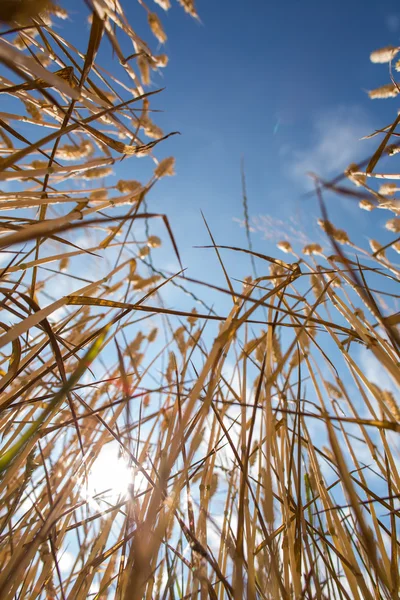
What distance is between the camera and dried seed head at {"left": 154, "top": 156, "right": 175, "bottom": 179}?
1101 mm

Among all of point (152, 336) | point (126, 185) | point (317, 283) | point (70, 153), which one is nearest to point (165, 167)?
point (126, 185)

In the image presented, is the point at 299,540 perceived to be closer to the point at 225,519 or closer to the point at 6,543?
the point at 225,519

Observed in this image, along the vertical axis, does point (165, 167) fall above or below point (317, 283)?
above

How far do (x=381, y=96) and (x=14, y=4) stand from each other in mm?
1269

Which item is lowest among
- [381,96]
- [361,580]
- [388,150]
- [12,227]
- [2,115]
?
[361,580]

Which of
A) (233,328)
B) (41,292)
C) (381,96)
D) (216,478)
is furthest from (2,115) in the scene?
(381,96)

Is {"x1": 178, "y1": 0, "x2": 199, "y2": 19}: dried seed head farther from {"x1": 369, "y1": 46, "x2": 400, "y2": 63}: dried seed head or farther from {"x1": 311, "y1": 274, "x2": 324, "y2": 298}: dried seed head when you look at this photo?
{"x1": 311, "y1": 274, "x2": 324, "y2": 298}: dried seed head

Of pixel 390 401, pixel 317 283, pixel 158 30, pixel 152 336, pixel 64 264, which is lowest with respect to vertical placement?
pixel 317 283

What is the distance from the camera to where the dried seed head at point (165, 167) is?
1.10m

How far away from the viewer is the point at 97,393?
38.1 inches

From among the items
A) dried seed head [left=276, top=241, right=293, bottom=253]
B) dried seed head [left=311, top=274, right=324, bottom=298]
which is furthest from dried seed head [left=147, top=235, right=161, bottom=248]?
dried seed head [left=311, top=274, right=324, bottom=298]

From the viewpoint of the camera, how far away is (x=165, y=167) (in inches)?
45.3

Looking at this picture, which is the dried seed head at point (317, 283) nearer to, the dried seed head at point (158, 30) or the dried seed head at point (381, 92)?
the dried seed head at point (381, 92)

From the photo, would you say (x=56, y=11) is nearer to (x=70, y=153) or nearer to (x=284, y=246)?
(x=70, y=153)
